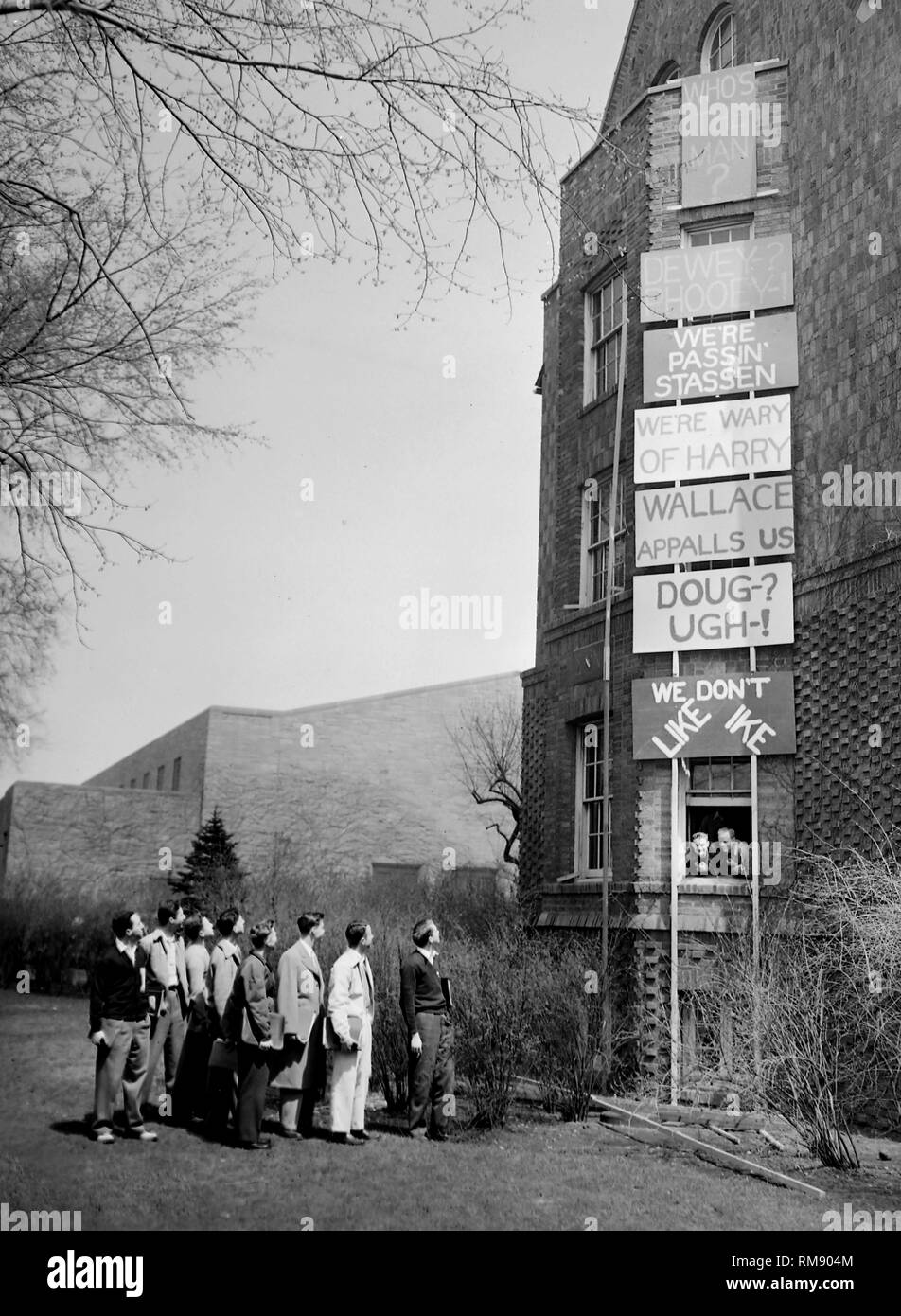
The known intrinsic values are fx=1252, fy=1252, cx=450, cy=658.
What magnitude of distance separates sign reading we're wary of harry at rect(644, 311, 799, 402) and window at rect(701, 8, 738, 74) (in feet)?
14.1

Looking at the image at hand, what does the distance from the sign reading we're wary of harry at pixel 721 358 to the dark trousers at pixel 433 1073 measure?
941 cm

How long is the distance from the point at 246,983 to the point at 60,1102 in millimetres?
3468

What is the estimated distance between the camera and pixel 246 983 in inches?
420

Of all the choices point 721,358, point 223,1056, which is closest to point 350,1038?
point 223,1056

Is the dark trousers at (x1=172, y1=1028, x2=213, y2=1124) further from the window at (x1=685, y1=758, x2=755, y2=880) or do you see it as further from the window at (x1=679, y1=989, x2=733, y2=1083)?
the window at (x1=685, y1=758, x2=755, y2=880)

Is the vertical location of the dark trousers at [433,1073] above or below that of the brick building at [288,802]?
below

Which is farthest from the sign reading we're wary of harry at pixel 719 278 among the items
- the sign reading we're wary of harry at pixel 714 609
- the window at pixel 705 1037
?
the window at pixel 705 1037

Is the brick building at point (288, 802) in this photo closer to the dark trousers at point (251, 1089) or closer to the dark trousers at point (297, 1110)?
the dark trousers at point (297, 1110)

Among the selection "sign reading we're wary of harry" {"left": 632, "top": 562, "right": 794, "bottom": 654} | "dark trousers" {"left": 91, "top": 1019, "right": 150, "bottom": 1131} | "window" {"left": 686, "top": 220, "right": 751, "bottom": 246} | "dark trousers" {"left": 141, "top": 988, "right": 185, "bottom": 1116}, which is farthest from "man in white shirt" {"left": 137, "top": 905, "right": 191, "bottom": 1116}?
"window" {"left": 686, "top": 220, "right": 751, "bottom": 246}

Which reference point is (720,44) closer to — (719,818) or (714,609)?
(714,609)

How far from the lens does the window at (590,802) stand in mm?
17859
